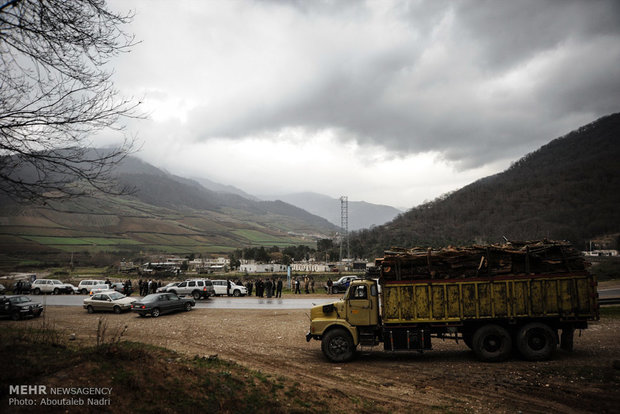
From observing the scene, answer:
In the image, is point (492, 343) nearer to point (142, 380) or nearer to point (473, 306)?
point (473, 306)

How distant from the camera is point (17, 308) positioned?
64.5 feet

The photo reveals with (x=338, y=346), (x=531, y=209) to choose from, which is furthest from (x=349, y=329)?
(x=531, y=209)

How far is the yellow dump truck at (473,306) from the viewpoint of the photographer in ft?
36.5

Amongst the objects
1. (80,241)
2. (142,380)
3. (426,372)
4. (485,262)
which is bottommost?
(426,372)

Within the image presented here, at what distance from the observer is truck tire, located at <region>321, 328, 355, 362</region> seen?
11602mm

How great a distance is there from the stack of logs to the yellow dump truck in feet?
0.10

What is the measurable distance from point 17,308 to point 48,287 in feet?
65.4

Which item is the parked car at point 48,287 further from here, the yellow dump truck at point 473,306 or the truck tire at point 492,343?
the truck tire at point 492,343

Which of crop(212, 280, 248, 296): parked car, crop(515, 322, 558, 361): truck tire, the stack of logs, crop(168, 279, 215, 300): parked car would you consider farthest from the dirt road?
crop(212, 280, 248, 296): parked car

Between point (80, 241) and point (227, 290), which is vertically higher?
point (80, 241)

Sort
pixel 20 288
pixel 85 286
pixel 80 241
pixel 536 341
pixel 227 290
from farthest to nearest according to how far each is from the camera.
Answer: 1. pixel 80 241
2. pixel 85 286
3. pixel 20 288
4. pixel 227 290
5. pixel 536 341

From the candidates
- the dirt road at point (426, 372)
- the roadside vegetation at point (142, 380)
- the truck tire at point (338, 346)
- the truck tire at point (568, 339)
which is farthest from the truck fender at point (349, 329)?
the truck tire at point (568, 339)

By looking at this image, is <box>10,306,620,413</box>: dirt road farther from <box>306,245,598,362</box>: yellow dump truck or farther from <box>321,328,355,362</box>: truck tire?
<box>306,245,598,362</box>: yellow dump truck

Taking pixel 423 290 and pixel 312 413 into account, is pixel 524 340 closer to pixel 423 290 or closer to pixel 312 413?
pixel 423 290
